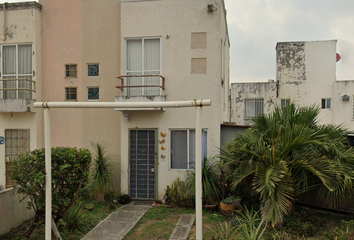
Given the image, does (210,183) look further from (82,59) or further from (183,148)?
(82,59)

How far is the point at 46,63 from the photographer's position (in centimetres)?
1023

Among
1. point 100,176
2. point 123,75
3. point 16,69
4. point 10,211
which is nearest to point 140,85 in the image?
point 123,75

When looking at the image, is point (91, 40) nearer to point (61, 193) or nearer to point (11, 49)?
point (11, 49)

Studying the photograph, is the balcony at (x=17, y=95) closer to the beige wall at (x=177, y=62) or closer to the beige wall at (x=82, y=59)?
the beige wall at (x=82, y=59)

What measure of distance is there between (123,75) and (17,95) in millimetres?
3936

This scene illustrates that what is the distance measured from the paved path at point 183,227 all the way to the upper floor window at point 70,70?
610cm

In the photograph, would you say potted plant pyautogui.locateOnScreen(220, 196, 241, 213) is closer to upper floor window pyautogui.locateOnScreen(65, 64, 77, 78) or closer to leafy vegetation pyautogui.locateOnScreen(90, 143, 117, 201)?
leafy vegetation pyautogui.locateOnScreen(90, 143, 117, 201)

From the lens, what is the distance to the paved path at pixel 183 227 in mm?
6605

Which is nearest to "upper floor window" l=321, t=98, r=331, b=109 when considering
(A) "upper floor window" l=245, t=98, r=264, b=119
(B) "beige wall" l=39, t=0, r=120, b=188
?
(A) "upper floor window" l=245, t=98, r=264, b=119

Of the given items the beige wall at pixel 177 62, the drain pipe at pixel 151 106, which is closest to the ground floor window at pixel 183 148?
the beige wall at pixel 177 62

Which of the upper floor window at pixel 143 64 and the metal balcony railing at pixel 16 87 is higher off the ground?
the upper floor window at pixel 143 64

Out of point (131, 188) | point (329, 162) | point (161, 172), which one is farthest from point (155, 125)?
point (329, 162)

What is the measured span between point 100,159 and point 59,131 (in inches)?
88.3

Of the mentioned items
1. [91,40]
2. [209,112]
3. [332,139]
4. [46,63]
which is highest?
[91,40]
